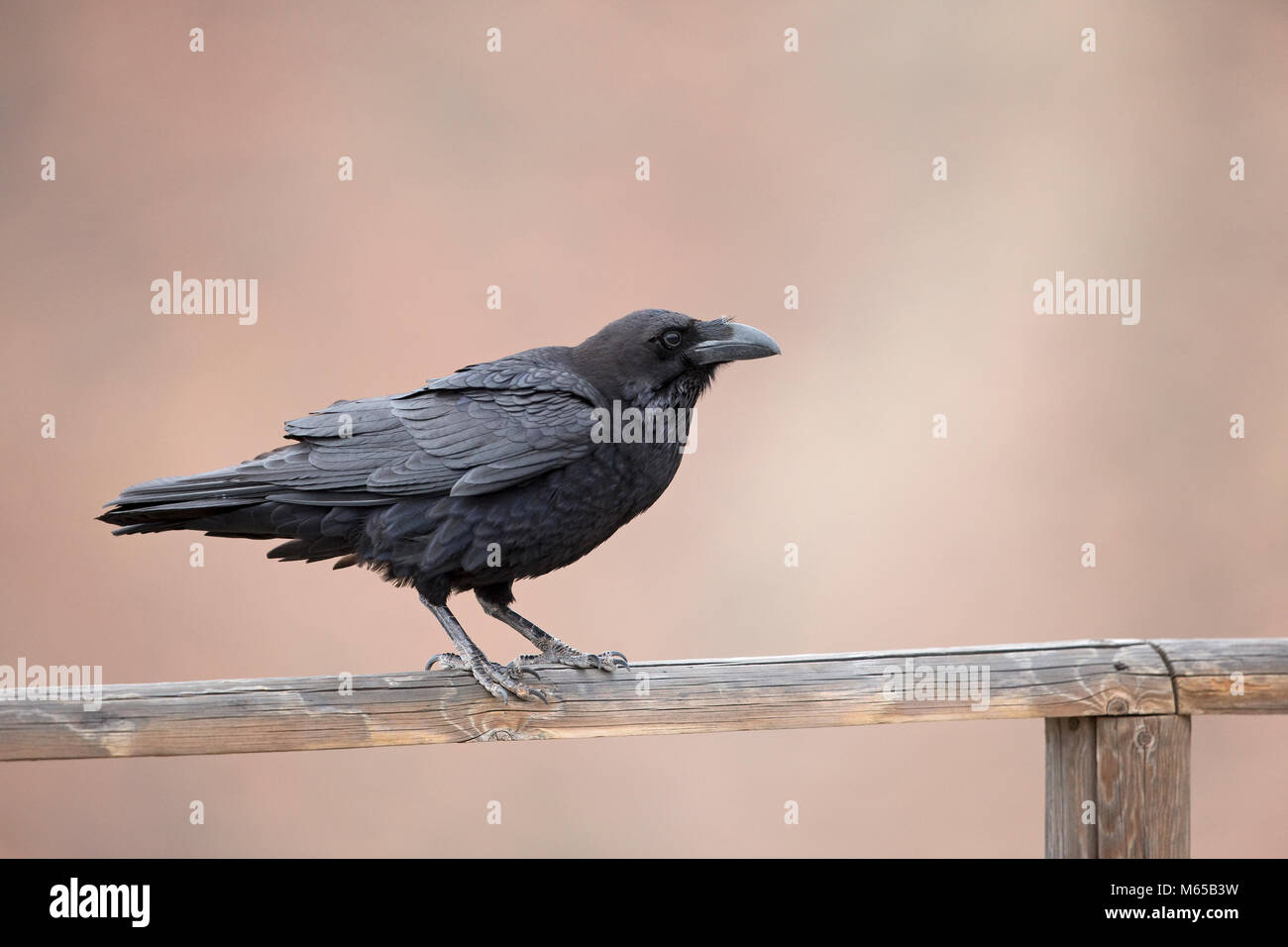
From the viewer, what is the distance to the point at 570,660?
2719 mm

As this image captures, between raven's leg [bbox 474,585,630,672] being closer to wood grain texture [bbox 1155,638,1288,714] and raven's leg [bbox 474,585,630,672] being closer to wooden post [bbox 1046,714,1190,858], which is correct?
wooden post [bbox 1046,714,1190,858]

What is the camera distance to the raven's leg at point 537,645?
2.64m

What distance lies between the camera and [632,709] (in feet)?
8.21

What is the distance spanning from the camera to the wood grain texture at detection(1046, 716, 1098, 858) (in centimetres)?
254

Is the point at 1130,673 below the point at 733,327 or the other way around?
below

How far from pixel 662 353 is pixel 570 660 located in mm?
731

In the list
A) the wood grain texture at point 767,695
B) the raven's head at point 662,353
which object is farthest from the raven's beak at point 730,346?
the wood grain texture at point 767,695

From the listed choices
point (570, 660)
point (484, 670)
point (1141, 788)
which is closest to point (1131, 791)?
point (1141, 788)

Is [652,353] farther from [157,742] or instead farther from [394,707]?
[157,742]

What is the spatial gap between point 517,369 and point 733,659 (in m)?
0.84

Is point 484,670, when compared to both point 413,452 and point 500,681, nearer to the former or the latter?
point 500,681

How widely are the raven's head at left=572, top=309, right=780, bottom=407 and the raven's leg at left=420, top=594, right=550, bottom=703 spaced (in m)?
0.65

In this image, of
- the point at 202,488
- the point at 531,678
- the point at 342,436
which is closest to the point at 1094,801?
the point at 531,678

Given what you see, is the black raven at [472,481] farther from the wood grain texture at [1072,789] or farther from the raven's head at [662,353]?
the wood grain texture at [1072,789]
